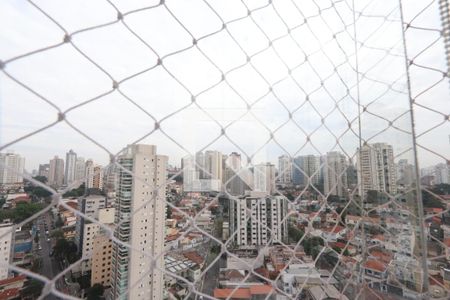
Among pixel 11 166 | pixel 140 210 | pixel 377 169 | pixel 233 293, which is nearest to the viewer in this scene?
pixel 11 166

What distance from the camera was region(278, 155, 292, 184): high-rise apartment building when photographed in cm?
70

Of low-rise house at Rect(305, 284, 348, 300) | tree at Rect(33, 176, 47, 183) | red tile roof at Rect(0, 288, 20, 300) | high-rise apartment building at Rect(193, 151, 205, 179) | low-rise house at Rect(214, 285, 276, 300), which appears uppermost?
high-rise apartment building at Rect(193, 151, 205, 179)

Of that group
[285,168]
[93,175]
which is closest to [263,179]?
[285,168]

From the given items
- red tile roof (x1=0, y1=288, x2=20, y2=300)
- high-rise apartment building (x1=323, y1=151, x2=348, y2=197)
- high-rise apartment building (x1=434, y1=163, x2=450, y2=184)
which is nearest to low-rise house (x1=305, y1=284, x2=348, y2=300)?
high-rise apartment building (x1=323, y1=151, x2=348, y2=197)

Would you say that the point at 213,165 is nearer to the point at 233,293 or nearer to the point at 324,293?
the point at 233,293

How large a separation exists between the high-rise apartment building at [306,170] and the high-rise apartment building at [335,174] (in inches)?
1.4

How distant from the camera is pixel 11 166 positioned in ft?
1.08

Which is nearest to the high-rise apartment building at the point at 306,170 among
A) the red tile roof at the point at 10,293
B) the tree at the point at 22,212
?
the tree at the point at 22,212

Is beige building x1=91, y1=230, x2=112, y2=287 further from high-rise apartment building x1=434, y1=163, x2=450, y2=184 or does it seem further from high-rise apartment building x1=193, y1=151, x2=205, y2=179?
high-rise apartment building x1=434, y1=163, x2=450, y2=184

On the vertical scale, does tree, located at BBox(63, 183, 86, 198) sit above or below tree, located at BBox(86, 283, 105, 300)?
above

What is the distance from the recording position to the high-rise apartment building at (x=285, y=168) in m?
0.70

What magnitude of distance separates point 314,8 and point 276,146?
0.45 meters

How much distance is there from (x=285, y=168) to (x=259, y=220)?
166 millimetres

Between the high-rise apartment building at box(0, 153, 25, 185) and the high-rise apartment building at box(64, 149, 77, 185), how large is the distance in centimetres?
6
